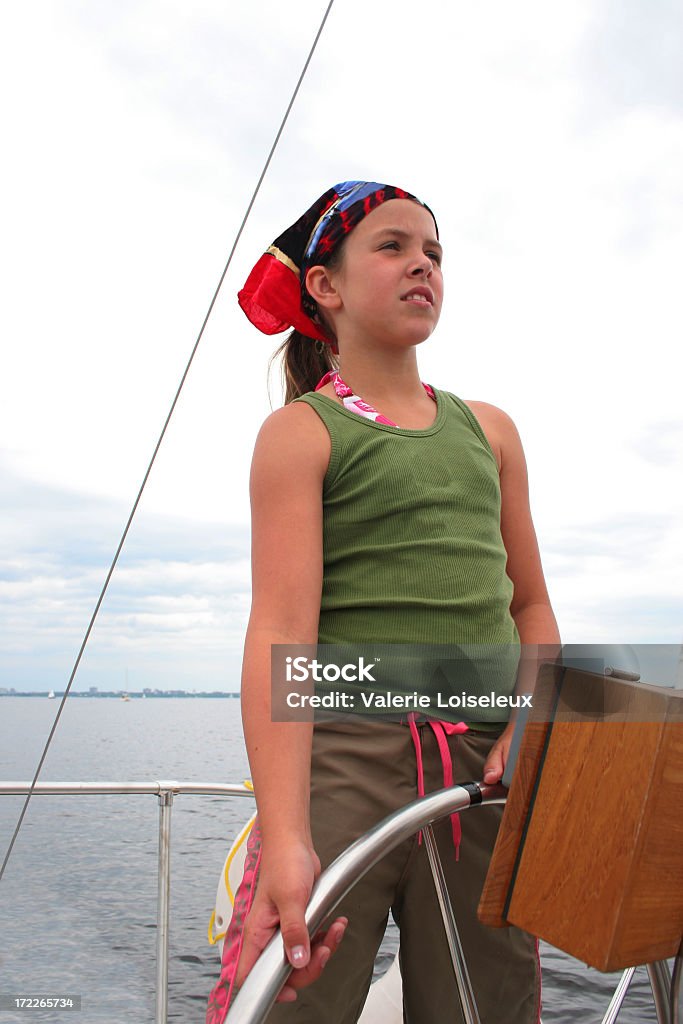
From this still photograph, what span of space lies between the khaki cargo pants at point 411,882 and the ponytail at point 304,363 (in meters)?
0.51

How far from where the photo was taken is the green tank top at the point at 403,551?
827 mm

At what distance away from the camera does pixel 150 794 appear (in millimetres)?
1772

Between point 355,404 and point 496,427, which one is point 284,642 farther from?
point 496,427

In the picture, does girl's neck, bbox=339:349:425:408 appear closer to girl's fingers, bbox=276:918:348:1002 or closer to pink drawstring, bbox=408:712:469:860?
pink drawstring, bbox=408:712:469:860

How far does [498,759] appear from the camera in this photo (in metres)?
0.79

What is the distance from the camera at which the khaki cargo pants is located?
77 cm

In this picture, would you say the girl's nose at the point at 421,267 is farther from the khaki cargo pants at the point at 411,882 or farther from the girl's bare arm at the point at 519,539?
the khaki cargo pants at the point at 411,882

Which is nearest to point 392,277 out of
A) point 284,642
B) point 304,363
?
point 304,363

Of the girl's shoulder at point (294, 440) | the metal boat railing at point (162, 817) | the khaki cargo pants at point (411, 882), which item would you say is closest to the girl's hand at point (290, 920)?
the khaki cargo pants at point (411, 882)

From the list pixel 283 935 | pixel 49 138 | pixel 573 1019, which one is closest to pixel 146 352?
pixel 49 138

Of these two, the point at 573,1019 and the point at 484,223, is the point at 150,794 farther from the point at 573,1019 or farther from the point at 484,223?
the point at 573,1019

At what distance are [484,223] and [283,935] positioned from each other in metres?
4.31

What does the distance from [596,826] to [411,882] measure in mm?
304

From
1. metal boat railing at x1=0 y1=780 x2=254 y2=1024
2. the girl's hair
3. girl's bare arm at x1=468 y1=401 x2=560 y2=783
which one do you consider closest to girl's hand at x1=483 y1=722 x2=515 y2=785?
girl's bare arm at x1=468 y1=401 x2=560 y2=783
